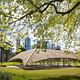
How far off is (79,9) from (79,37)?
3.81 metres

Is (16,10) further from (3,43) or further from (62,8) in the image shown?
(62,8)

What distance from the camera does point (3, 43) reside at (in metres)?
18.3

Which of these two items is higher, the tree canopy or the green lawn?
the tree canopy

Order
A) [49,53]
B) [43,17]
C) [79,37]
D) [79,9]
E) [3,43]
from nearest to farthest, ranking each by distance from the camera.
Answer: [3,43]
[43,17]
[79,9]
[79,37]
[49,53]

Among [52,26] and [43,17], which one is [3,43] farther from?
[52,26]

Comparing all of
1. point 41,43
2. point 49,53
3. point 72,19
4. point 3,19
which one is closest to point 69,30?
point 72,19

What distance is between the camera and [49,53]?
70188 mm

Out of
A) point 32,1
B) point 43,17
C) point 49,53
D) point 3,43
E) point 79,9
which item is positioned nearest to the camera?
point 3,43

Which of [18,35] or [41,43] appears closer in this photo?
[18,35]

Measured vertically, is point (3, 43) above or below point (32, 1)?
below

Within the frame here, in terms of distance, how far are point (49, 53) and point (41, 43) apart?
45652mm

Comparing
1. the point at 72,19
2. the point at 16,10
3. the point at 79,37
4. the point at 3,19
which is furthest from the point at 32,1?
the point at 79,37

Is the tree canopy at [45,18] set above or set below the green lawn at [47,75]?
above

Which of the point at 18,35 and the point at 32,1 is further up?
the point at 32,1
